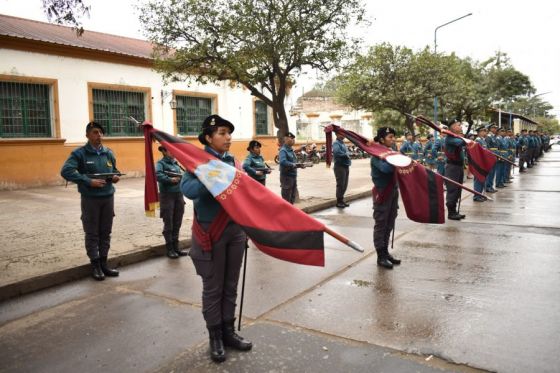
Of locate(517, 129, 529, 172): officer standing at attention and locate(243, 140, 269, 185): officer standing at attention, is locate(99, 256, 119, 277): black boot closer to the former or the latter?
locate(243, 140, 269, 185): officer standing at attention

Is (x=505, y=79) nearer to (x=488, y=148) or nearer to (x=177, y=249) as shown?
(x=488, y=148)

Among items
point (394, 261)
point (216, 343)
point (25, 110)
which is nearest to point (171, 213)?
point (394, 261)

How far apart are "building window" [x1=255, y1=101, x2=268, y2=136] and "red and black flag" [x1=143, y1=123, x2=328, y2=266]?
20917 millimetres

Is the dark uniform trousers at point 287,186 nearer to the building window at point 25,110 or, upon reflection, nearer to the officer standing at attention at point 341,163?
the officer standing at attention at point 341,163

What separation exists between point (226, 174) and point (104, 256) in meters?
3.04

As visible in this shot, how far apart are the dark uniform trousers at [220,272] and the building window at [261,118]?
20.8 metres

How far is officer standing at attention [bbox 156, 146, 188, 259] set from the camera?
21.4 ft

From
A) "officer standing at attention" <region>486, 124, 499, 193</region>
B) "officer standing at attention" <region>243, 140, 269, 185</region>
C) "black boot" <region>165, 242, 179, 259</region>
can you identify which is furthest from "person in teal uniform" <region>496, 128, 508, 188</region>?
"black boot" <region>165, 242, 179, 259</region>

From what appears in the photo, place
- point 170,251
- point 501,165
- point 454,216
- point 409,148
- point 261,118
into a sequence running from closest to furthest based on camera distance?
point 170,251, point 454,216, point 501,165, point 409,148, point 261,118

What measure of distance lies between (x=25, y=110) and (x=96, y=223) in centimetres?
1179

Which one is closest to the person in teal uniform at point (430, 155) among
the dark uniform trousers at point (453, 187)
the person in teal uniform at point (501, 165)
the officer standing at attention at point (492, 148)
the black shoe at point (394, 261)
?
the officer standing at attention at point (492, 148)

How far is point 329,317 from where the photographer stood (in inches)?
164

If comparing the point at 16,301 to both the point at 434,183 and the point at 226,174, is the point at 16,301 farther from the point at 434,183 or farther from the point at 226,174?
the point at 434,183

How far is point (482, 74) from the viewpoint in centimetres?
3422
